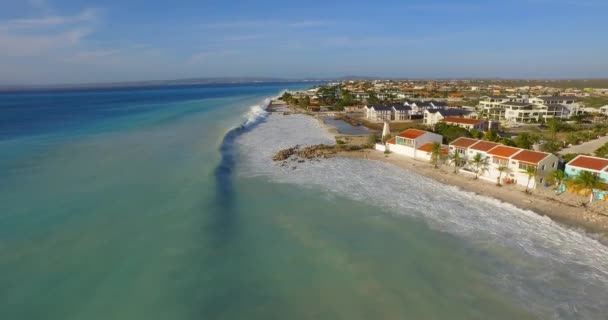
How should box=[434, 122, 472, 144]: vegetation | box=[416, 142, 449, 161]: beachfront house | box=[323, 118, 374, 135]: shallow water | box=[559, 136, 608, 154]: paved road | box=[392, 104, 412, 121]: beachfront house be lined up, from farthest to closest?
1. box=[392, 104, 412, 121]: beachfront house
2. box=[323, 118, 374, 135]: shallow water
3. box=[434, 122, 472, 144]: vegetation
4. box=[559, 136, 608, 154]: paved road
5. box=[416, 142, 449, 161]: beachfront house

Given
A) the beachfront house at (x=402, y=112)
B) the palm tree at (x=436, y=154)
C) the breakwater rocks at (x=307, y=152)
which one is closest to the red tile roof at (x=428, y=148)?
the palm tree at (x=436, y=154)

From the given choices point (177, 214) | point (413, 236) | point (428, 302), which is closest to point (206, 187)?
point (177, 214)

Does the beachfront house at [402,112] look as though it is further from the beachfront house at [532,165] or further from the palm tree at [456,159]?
the beachfront house at [532,165]

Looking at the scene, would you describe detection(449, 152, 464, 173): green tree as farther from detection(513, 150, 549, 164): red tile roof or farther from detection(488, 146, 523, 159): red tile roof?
detection(513, 150, 549, 164): red tile roof

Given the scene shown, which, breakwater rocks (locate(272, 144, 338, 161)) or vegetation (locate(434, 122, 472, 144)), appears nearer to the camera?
breakwater rocks (locate(272, 144, 338, 161))

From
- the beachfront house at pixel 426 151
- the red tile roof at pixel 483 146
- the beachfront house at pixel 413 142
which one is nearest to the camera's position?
the red tile roof at pixel 483 146

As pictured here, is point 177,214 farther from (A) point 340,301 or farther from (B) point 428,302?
(B) point 428,302

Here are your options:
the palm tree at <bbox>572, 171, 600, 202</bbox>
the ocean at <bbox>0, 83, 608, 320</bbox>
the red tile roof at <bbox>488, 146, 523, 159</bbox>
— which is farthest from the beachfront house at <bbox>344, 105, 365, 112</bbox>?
the palm tree at <bbox>572, 171, 600, 202</bbox>
